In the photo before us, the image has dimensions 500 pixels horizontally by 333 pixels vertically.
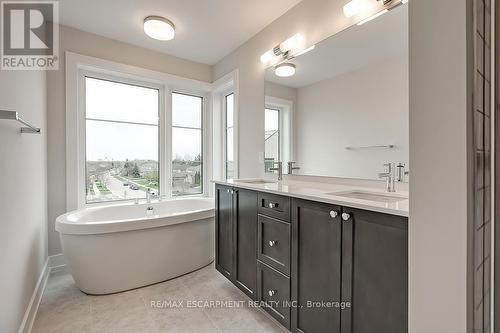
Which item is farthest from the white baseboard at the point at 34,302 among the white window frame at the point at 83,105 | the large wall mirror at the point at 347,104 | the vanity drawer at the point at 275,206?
the large wall mirror at the point at 347,104

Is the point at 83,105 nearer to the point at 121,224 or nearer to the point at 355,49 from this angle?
the point at 121,224

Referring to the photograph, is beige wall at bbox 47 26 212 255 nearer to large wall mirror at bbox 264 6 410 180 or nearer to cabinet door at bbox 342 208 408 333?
large wall mirror at bbox 264 6 410 180

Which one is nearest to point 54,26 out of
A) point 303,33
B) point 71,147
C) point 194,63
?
point 71,147

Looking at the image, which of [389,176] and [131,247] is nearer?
[389,176]

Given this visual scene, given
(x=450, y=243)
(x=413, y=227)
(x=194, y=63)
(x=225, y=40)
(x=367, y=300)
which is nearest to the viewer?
(x=450, y=243)

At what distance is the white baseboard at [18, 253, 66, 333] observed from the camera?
1628 millimetres

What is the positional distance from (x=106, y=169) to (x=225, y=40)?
2.14 m

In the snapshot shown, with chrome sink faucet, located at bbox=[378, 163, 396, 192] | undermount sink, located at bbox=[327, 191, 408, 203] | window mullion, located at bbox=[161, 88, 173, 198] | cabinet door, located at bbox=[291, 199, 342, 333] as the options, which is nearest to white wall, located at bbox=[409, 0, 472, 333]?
cabinet door, located at bbox=[291, 199, 342, 333]

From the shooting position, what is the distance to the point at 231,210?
2.13 metres

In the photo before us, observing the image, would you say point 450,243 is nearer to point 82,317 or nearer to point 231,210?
point 231,210

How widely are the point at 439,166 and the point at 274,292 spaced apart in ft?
4.19

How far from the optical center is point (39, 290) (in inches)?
81.3

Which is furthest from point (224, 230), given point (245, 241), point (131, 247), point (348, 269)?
point (348, 269)

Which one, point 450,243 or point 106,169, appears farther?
point 106,169
